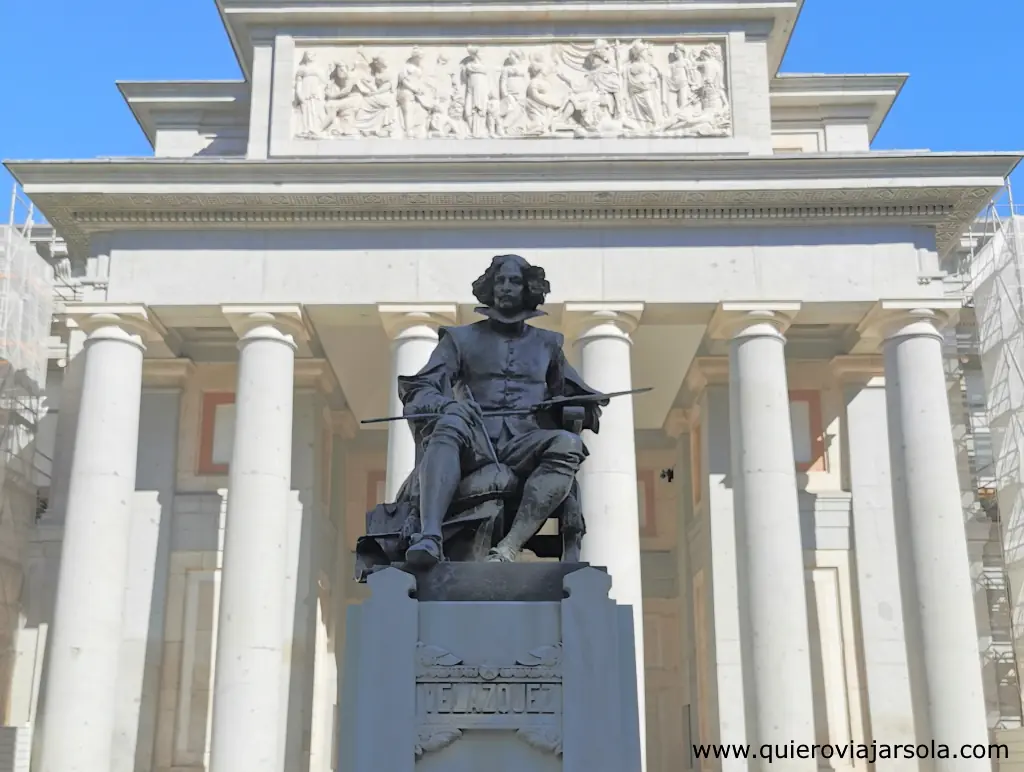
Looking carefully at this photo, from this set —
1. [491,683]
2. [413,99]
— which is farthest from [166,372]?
[491,683]

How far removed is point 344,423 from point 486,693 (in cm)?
2981

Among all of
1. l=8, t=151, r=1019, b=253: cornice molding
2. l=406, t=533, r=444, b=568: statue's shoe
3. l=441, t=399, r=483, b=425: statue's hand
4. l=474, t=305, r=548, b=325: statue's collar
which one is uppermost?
l=8, t=151, r=1019, b=253: cornice molding

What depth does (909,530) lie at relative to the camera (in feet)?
96.6

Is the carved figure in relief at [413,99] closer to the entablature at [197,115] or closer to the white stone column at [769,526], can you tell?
the entablature at [197,115]

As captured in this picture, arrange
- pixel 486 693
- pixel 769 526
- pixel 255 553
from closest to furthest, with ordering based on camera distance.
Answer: pixel 486 693, pixel 255 553, pixel 769 526

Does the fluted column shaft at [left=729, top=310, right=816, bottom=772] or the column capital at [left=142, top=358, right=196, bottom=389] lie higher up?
the column capital at [left=142, top=358, right=196, bottom=389]

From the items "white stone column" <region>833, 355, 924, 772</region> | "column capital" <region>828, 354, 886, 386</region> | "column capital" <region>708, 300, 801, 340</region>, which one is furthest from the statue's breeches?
"column capital" <region>828, 354, 886, 386</region>

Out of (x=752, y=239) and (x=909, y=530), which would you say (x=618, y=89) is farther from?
(x=909, y=530)

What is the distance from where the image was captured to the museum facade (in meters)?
28.8

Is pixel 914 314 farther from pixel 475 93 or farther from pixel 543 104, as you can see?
pixel 475 93

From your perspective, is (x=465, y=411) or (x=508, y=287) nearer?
(x=465, y=411)

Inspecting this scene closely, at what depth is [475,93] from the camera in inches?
1272

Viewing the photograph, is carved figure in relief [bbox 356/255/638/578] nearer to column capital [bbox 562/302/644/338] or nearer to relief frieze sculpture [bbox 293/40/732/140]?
column capital [bbox 562/302/644/338]

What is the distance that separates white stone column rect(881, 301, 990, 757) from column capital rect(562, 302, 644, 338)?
18.8 ft
